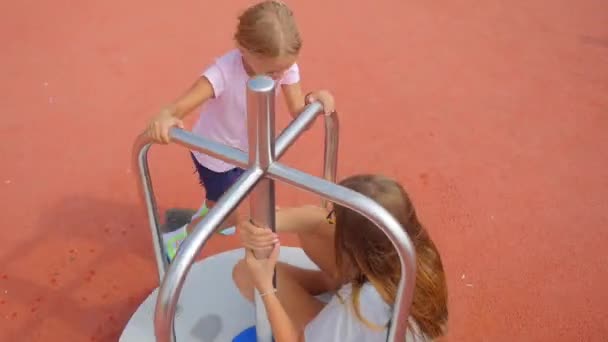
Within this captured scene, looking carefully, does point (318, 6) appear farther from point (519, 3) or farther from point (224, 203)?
point (224, 203)

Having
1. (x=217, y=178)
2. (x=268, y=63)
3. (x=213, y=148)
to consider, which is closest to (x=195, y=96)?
(x=268, y=63)

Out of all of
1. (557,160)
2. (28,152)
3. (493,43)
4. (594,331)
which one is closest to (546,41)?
(493,43)

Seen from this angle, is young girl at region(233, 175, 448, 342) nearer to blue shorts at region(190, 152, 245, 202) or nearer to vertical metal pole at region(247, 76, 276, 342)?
vertical metal pole at region(247, 76, 276, 342)

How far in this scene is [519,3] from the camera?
3.68 meters

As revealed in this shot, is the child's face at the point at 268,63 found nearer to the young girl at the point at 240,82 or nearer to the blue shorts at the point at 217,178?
the young girl at the point at 240,82

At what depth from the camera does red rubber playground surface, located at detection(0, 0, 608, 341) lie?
6.89ft

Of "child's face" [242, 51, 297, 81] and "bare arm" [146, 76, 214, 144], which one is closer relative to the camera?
"bare arm" [146, 76, 214, 144]

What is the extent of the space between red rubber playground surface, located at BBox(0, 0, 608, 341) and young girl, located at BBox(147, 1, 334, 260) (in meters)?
0.54

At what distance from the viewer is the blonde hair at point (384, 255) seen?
1.26m

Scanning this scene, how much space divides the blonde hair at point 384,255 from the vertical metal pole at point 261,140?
0.56 ft

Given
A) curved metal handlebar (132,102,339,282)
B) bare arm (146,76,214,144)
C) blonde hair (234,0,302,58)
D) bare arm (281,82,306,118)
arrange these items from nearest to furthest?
curved metal handlebar (132,102,339,282) → bare arm (146,76,214,144) → blonde hair (234,0,302,58) → bare arm (281,82,306,118)

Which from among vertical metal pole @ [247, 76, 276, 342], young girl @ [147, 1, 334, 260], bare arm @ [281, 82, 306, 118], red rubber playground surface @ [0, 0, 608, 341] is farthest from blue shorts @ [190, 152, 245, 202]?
vertical metal pole @ [247, 76, 276, 342]

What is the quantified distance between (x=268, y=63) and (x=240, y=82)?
0.55ft

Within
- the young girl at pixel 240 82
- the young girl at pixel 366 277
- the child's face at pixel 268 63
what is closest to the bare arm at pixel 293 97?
the young girl at pixel 240 82
